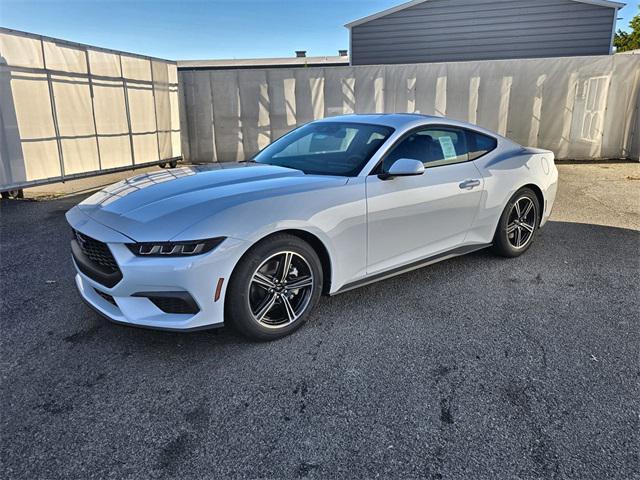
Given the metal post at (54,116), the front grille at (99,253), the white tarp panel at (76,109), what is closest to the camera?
the front grille at (99,253)

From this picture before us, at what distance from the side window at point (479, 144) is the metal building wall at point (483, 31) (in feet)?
34.0

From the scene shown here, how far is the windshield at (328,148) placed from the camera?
3.56 m

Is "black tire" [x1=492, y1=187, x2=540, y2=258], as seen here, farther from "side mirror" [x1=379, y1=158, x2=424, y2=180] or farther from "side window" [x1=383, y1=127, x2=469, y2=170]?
"side mirror" [x1=379, y1=158, x2=424, y2=180]

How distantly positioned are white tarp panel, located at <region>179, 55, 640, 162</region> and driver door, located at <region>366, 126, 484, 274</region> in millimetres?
7406

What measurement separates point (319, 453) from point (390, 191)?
76.2 inches

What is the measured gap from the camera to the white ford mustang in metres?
2.70

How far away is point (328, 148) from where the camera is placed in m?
3.96

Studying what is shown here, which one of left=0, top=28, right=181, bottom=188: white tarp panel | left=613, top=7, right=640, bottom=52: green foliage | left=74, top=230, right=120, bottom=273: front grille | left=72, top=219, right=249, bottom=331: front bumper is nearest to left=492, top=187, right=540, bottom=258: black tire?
left=72, top=219, right=249, bottom=331: front bumper

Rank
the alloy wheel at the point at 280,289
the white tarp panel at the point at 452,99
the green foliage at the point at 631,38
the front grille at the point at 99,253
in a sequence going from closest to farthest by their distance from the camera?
the front grille at the point at 99,253, the alloy wheel at the point at 280,289, the white tarp panel at the point at 452,99, the green foliage at the point at 631,38

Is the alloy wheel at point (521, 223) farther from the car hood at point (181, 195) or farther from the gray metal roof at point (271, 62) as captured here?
the gray metal roof at point (271, 62)

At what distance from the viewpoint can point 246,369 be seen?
2756 millimetres

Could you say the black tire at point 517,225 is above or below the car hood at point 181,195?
below

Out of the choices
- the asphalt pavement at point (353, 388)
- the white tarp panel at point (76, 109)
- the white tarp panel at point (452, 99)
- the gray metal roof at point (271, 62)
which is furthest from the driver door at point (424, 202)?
the gray metal roof at point (271, 62)

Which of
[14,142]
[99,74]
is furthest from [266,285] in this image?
[99,74]
